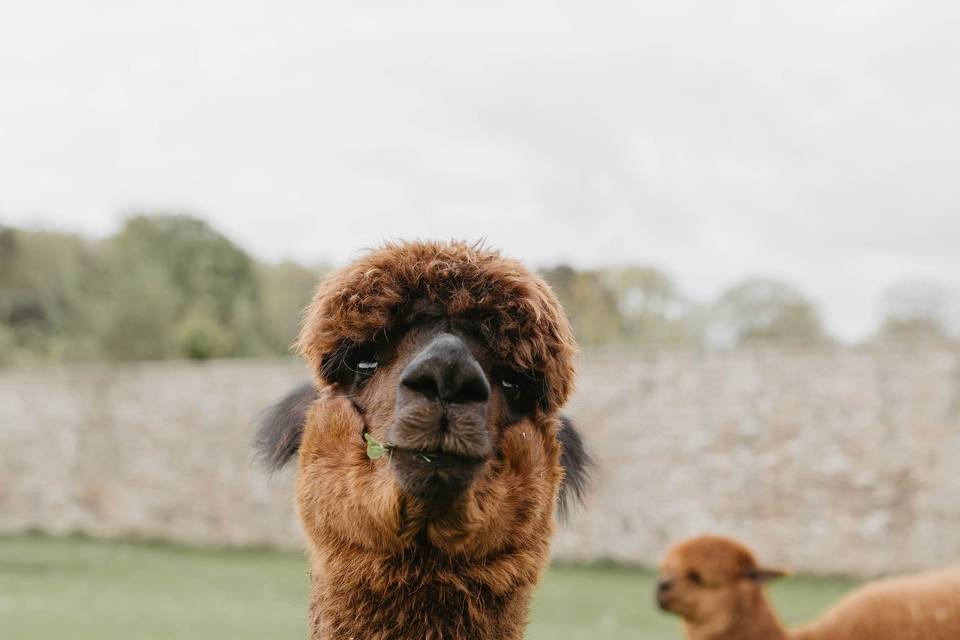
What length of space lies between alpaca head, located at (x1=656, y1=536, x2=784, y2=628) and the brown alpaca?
3.35m

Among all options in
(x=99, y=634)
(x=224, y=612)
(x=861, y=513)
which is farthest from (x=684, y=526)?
(x=99, y=634)

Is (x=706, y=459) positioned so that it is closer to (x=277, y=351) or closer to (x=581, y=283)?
(x=581, y=283)

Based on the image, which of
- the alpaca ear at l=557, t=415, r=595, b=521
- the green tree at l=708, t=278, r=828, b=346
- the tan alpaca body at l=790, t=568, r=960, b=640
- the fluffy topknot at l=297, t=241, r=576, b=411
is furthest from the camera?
the green tree at l=708, t=278, r=828, b=346

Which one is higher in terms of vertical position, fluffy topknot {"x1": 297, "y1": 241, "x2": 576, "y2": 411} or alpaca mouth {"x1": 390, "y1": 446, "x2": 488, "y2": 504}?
fluffy topknot {"x1": 297, "y1": 241, "x2": 576, "y2": 411}

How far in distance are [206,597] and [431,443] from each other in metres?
12.2

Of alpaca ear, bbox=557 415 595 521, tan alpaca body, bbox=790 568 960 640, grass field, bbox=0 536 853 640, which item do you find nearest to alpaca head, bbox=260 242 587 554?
alpaca ear, bbox=557 415 595 521

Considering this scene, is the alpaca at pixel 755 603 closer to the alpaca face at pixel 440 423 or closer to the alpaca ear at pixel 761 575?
the alpaca ear at pixel 761 575

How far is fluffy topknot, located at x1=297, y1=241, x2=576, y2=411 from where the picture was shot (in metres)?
2.11

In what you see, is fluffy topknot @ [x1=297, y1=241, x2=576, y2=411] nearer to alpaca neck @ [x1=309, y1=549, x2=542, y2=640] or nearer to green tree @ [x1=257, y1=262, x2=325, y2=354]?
alpaca neck @ [x1=309, y1=549, x2=542, y2=640]

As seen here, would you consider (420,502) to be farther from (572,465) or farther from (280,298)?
(280,298)

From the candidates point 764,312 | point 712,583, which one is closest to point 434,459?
point 712,583

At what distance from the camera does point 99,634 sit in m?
9.83

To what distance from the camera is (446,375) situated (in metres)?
1.87

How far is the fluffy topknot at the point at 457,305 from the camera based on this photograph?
2113 mm
